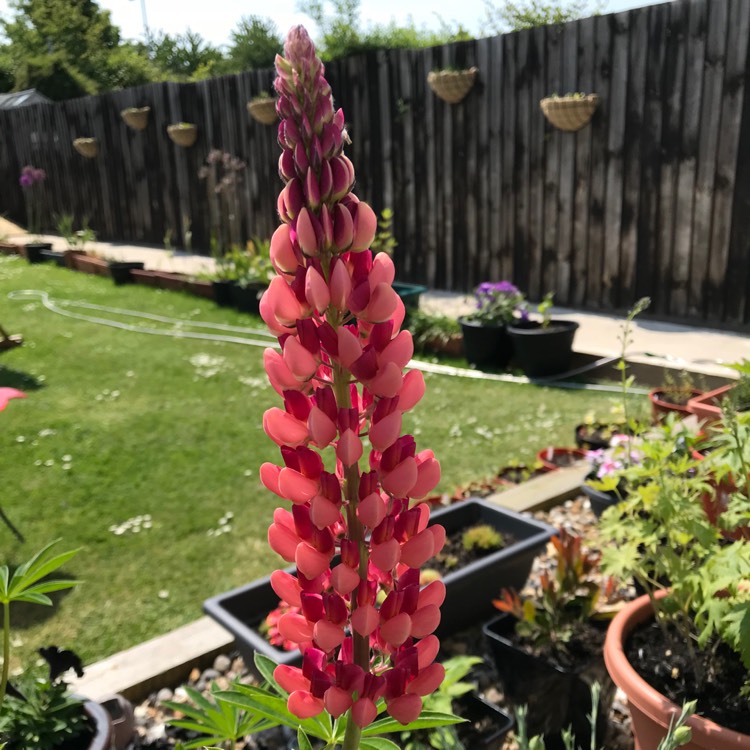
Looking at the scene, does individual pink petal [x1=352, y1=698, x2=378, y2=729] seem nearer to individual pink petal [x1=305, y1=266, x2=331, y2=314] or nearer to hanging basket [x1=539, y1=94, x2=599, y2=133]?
individual pink petal [x1=305, y1=266, x2=331, y2=314]

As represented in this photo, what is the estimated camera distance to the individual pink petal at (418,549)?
821mm

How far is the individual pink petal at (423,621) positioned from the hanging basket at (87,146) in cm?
1524

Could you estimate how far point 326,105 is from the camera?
2.40ft

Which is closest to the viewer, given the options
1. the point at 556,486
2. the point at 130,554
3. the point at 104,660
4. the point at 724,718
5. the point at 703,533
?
the point at 724,718

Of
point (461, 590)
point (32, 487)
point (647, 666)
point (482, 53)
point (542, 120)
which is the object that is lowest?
point (32, 487)

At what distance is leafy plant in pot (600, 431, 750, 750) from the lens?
168 cm

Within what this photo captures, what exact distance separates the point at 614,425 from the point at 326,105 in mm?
3877

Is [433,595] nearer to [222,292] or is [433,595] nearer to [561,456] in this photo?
A: [561,456]

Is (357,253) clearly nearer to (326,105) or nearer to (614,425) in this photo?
(326,105)

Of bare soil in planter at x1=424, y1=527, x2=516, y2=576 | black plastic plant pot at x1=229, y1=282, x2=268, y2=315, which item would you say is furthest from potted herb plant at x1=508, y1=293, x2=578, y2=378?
black plastic plant pot at x1=229, y1=282, x2=268, y2=315

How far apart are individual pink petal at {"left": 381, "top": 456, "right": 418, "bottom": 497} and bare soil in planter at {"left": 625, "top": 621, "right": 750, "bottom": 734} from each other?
55.3 inches

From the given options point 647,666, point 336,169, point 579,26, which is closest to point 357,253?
point 336,169

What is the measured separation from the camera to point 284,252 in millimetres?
768

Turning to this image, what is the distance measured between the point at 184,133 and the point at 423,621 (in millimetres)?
12103
